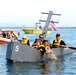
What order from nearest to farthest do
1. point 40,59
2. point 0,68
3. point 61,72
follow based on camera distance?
point 61,72 → point 0,68 → point 40,59

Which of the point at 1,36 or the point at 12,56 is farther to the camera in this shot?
the point at 1,36

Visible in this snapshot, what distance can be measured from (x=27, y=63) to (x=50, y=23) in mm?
5816

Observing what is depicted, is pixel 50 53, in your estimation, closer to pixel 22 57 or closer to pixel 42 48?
pixel 42 48

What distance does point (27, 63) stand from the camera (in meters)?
17.2

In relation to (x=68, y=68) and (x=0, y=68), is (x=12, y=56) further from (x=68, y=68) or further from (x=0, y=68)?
(x=68, y=68)

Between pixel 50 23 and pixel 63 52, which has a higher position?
pixel 50 23

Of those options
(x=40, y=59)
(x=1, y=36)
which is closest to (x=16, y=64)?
(x=40, y=59)

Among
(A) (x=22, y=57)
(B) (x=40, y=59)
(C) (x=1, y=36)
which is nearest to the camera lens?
(A) (x=22, y=57)

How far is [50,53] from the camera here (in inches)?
745

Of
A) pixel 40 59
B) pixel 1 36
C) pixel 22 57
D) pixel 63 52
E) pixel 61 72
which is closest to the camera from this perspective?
pixel 61 72

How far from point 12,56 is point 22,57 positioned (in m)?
0.60

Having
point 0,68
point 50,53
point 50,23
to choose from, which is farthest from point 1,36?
point 0,68

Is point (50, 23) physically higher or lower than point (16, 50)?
higher

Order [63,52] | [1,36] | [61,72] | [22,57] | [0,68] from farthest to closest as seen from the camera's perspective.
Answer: [1,36] → [63,52] → [22,57] → [0,68] → [61,72]
